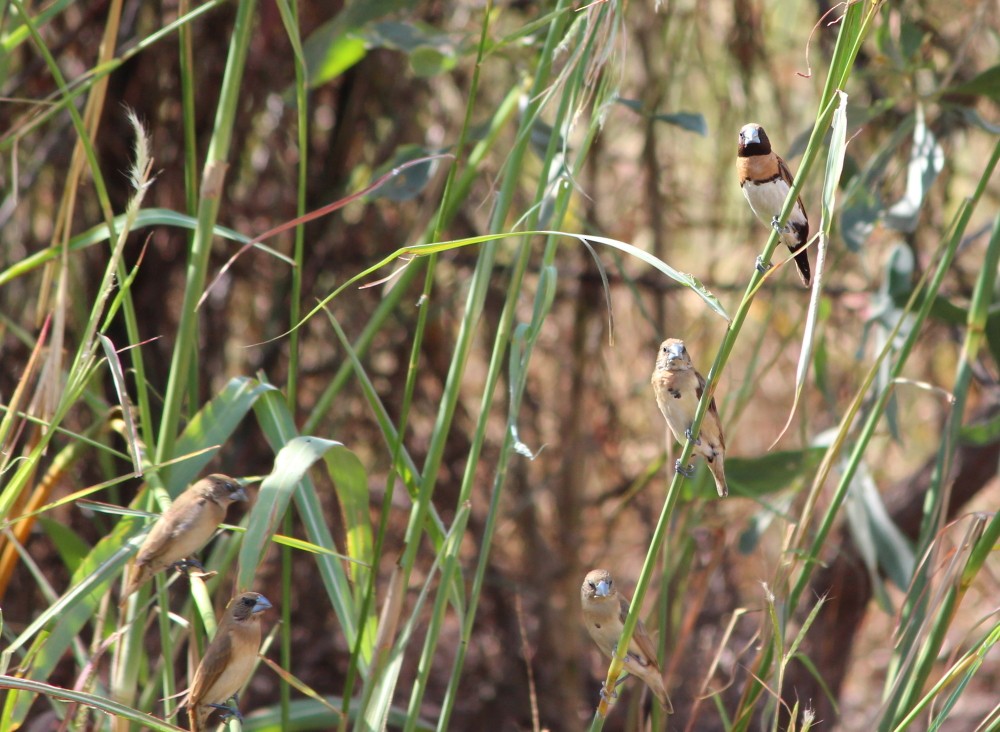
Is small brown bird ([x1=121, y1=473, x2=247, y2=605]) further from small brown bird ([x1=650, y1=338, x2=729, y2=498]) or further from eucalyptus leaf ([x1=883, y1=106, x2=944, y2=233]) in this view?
eucalyptus leaf ([x1=883, y1=106, x2=944, y2=233])

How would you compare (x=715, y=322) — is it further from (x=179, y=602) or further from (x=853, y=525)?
(x=179, y=602)

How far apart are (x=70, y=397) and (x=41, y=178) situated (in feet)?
7.22

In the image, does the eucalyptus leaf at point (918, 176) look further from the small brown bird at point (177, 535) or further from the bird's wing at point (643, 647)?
the small brown bird at point (177, 535)

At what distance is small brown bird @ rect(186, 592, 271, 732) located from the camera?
1284 millimetres

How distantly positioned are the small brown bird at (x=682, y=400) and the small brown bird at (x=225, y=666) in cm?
71

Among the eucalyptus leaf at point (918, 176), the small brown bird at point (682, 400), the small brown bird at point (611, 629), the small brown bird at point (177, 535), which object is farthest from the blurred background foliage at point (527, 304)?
the small brown bird at point (177, 535)

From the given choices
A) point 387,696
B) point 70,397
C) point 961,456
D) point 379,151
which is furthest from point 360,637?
point 961,456

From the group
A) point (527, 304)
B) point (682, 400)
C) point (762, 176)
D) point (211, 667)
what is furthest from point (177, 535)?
point (527, 304)

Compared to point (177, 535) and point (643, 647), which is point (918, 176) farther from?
point (177, 535)

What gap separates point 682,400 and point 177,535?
871 mm

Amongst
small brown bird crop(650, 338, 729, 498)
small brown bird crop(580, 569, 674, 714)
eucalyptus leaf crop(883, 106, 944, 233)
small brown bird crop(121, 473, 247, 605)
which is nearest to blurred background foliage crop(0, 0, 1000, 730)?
eucalyptus leaf crop(883, 106, 944, 233)

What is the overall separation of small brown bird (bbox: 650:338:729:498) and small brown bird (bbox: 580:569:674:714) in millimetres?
279

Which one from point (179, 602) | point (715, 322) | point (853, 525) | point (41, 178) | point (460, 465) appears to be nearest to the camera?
point (853, 525)

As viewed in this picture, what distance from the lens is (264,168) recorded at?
3.37m
